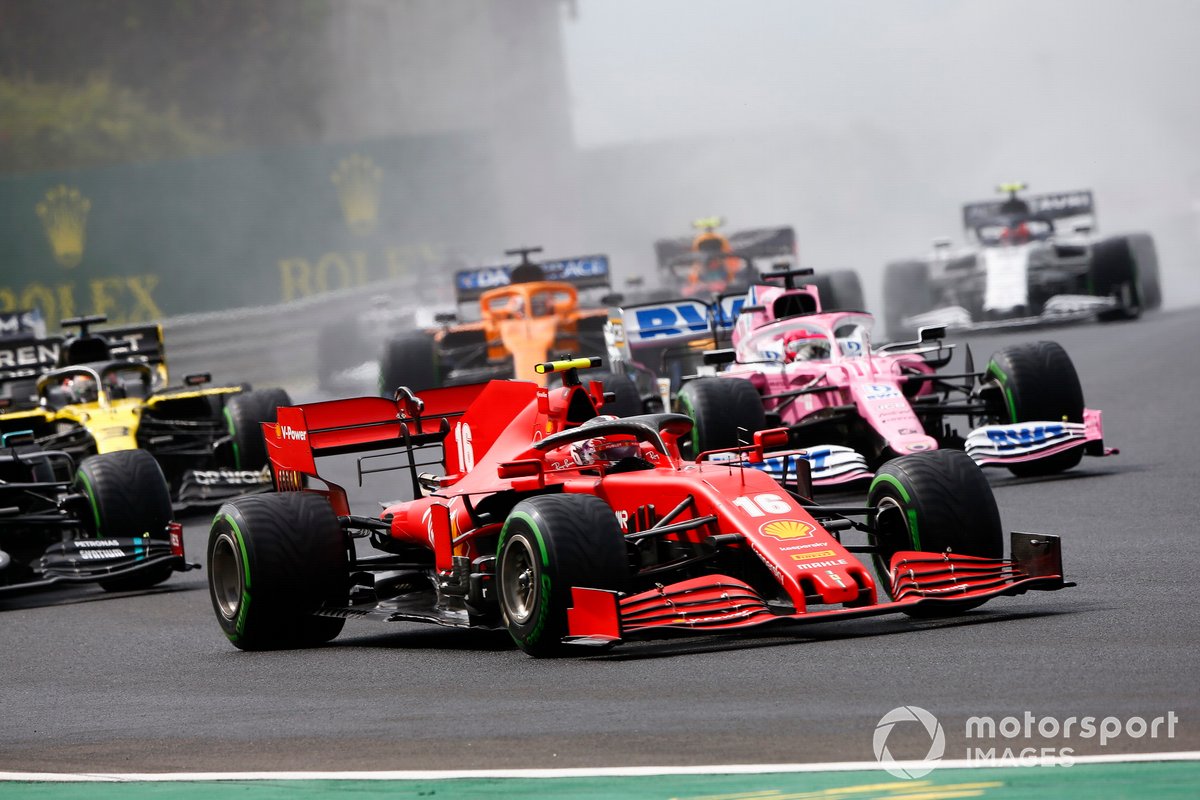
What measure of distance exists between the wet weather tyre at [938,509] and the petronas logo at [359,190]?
124 feet

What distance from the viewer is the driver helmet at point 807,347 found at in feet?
59.1

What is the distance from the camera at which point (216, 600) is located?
1138cm

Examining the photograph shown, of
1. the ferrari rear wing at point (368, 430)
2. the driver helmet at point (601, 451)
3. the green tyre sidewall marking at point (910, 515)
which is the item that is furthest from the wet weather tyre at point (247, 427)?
the green tyre sidewall marking at point (910, 515)

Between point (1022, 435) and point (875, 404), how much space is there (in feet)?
4.22

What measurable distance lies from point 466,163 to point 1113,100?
19.0m

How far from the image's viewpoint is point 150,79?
45.5 metres

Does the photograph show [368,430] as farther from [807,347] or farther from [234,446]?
[234,446]

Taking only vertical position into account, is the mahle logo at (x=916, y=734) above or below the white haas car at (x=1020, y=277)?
below

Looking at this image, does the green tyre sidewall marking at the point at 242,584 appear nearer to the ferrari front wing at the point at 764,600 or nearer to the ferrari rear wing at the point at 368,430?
the ferrari rear wing at the point at 368,430

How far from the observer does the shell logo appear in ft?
30.1

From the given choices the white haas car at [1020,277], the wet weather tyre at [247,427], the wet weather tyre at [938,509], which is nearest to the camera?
the wet weather tyre at [938,509]

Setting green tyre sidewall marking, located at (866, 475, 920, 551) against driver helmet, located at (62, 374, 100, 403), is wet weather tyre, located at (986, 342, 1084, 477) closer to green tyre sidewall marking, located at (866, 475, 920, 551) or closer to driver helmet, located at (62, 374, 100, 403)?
green tyre sidewall marking, located at (866, 475, 920, 551)
